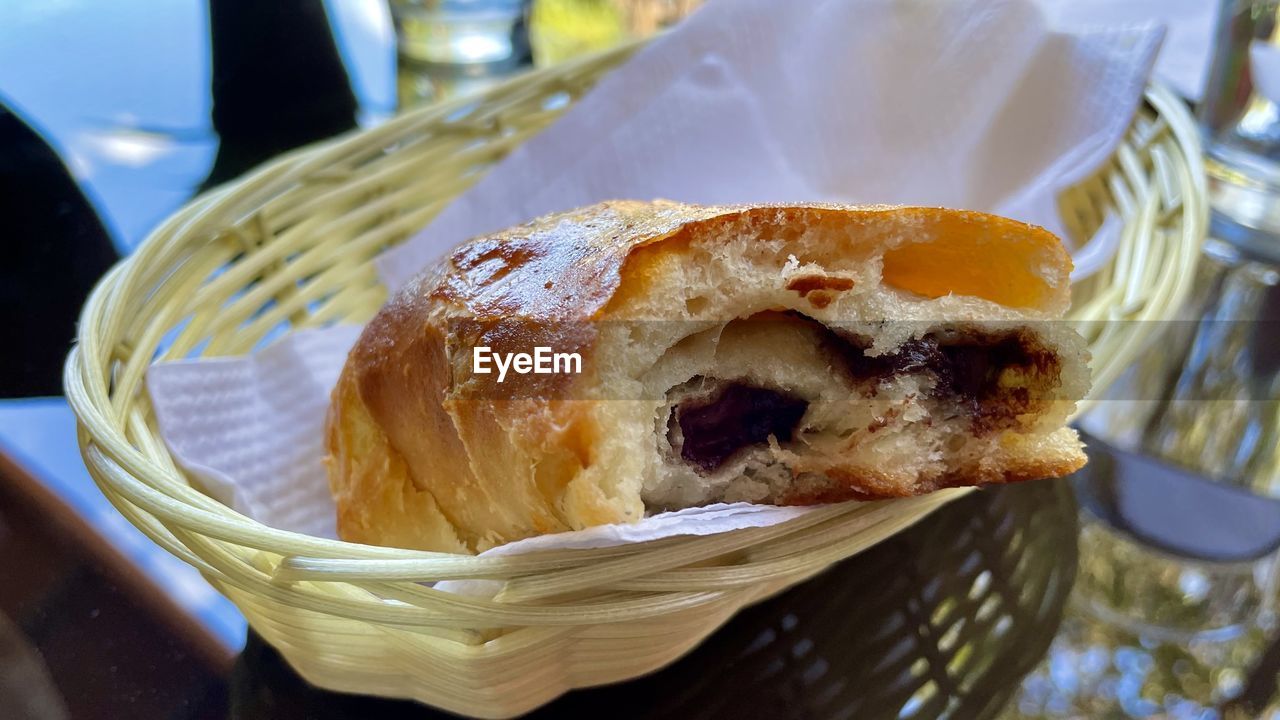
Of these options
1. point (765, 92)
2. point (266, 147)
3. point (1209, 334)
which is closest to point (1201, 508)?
point (1209, 334)

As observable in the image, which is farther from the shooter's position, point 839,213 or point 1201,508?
point 1201,508

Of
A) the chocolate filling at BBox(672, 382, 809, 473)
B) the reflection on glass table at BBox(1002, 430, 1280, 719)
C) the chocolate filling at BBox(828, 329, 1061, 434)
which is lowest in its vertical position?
the reflection on glass table at BBox(1002, 430, 1280, 719)

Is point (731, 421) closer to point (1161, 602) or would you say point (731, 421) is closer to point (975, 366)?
point (975, 366)

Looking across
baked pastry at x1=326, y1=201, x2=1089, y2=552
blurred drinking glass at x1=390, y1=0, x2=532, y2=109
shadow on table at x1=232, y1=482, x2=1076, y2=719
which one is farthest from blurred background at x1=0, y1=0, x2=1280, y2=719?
blurred drinking glass at x1=390, y1=0, x2=532, y2=109

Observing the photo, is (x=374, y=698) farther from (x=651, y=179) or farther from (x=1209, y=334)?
(x=1209, y=334)

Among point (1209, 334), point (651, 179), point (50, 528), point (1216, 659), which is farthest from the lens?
point (651, 179)

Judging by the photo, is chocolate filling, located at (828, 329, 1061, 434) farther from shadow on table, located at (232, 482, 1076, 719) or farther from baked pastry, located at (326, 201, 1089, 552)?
shadow on table, located at (232, 482, 1076, 719)

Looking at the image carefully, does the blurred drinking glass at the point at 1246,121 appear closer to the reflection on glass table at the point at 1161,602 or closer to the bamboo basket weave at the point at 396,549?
the bamboo basket weave at the point at 396,549
